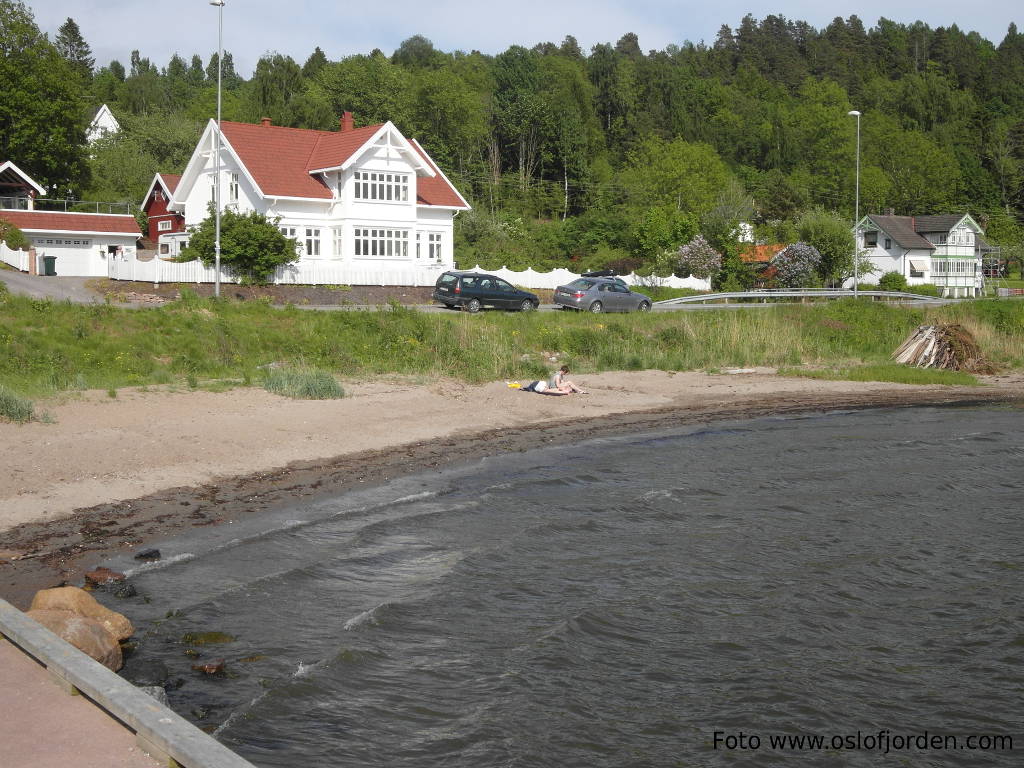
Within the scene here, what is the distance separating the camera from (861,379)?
3177cm

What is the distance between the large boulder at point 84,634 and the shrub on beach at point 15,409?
360 inches

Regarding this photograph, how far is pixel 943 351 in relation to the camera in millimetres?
34656

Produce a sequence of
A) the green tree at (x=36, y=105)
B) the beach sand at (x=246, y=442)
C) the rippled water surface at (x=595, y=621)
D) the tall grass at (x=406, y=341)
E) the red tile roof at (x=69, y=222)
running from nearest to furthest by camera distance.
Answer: the rippled water surface at (x=595, y=621) < the beach sand at (x=246, y=442) < the tall grass at (x=406, y=341) < the red tile roof at (x=69, y=222) < the green tree at (x=36, y=105)

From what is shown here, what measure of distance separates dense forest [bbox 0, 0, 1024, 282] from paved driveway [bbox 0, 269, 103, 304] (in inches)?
959

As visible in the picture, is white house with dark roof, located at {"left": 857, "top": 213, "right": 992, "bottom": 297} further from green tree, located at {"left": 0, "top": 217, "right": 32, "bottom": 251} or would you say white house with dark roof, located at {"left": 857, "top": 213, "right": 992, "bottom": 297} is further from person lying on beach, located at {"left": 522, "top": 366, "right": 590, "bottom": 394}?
person lying on beach, located at {"left": 522, "top": 366, "right": 590, "bottom": 394}

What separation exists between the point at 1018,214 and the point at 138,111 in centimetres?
10344

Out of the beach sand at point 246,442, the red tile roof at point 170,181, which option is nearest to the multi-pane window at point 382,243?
the red tile roof at point 170,181

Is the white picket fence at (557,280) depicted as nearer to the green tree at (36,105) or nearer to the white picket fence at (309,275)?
the white picket fence at (309,275)

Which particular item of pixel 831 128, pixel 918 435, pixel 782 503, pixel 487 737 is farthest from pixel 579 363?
pixel 831 128

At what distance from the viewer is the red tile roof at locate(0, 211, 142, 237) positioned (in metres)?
53.7

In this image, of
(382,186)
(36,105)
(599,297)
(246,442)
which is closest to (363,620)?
(246,442)

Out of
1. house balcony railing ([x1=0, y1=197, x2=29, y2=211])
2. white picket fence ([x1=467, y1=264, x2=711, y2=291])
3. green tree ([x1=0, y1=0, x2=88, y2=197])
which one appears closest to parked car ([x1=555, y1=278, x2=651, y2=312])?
white picket fence ([x1=467, y1=264, x2=711, y2=291])

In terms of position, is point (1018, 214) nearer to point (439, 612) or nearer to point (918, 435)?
point (918, 435)

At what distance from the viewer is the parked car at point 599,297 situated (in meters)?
40.2
